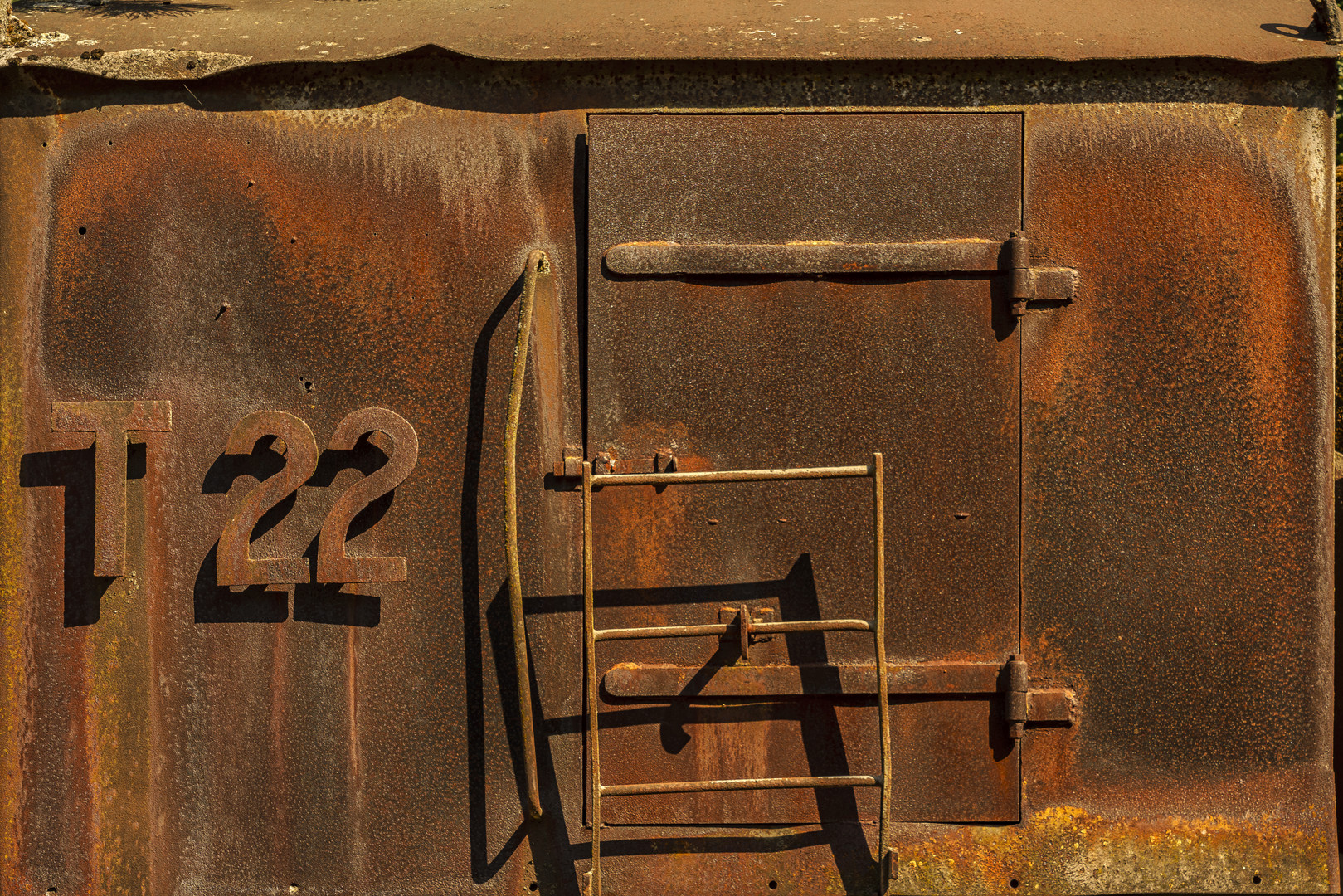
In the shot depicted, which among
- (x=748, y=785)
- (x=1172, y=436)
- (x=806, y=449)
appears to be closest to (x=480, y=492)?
(x=806, y=449)

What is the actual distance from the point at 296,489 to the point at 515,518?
47cm

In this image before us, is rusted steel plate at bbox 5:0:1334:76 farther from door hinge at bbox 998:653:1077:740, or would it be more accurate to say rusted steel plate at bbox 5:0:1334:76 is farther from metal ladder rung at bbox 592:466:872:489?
door hinge at bbox 998:653:1077:740

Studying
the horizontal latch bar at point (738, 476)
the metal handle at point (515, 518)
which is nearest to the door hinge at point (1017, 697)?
the horizontal latch bar at point (738, 476)

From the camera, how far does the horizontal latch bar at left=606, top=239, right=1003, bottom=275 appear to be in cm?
182

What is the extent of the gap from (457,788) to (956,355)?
1.39m

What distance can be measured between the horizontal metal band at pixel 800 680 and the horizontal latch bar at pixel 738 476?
40 cm

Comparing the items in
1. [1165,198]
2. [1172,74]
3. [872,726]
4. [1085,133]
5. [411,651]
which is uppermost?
[1172,74]

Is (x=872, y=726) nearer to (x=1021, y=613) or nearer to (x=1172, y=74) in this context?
(x=1021, y=613)

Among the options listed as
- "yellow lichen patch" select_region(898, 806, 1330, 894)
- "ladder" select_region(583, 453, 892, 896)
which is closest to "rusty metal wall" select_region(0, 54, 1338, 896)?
"yellow lichen patch" select_region(898, 806, 1330, 894)

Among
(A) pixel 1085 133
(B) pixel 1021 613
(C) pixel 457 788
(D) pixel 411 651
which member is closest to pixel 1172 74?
(A) pixel 1085 133

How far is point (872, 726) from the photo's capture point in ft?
6.05

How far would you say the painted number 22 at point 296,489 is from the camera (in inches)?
70.3

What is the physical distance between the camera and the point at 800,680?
1.83 metres

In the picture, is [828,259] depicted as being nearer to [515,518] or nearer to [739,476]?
[739,476]
